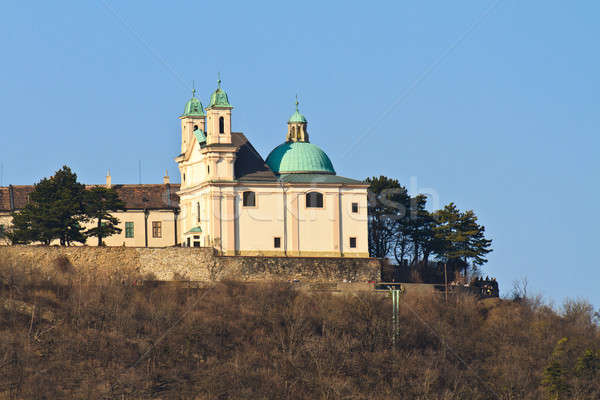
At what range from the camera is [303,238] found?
100688 mm

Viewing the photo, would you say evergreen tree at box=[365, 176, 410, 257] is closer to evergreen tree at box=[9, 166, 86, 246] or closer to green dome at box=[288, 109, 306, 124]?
green dome at box=[288, 109, 306, 124]

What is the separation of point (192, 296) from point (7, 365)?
14.3 m

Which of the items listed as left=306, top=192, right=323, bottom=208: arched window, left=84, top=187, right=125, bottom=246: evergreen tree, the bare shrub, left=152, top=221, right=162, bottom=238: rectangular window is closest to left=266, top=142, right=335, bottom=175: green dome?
left=306, top=192, right=323, bottom=208: arched window

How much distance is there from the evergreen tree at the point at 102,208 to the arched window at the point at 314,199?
12771 mm

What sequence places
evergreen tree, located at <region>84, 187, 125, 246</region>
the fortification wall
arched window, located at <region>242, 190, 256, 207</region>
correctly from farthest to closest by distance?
1. evergreen tree, located at <region>84, 187, 125, 246</region>
2. arched window, located at <region>242, 190, 256, 207</region>
3. the fortification wall

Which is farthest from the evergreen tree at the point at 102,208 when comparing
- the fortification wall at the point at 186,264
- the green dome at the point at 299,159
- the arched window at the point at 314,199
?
the arched window at the point at 314,199

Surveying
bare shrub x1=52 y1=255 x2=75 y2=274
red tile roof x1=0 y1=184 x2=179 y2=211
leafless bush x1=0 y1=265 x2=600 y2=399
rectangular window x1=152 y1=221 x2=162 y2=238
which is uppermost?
red tile roof x1=0 y1=184 x2=179 y2=211

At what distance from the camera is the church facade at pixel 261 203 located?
3925 inches

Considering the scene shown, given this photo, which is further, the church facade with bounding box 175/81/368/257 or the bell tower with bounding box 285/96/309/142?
the bell tower with bounding box 285/96/309/142

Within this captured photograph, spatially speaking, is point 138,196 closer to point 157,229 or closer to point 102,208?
point 157,229

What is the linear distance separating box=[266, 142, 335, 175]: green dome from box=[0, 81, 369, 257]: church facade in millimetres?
68

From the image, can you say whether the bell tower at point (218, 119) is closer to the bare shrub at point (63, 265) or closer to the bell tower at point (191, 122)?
the bell tower at point (191, 122)

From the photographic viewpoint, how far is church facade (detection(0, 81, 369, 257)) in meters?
99.8

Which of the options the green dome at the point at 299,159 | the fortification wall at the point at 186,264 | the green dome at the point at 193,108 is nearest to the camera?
the fortification wall at the point at 186,264
